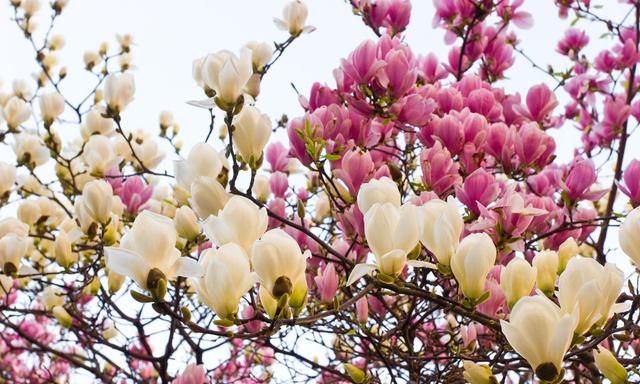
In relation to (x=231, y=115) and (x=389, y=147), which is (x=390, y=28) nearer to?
(x=389, y=147)

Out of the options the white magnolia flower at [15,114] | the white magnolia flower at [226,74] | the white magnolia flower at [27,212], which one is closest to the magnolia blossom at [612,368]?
the white magnolia flower at [226,74]

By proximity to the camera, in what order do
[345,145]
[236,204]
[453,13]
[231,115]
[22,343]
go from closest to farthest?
[236,204] → [231,115] → [345,145] → [453,13] → [22,343]

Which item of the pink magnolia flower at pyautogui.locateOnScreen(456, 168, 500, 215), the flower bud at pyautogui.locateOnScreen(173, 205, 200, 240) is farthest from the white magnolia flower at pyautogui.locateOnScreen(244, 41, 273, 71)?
the pink magnolia flower at pyautogui.locateOnScreen(456, 168, 500, 215)

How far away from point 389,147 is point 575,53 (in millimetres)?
1351

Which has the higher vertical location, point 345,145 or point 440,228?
point 345,145

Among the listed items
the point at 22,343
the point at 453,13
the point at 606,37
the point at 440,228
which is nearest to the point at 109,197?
the point at 440,228

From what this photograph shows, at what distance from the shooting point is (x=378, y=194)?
0.77 m

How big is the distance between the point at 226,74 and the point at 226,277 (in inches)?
12.1

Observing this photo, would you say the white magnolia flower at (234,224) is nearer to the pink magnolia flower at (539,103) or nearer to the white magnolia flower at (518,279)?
the white magnolia flower at (518,279)

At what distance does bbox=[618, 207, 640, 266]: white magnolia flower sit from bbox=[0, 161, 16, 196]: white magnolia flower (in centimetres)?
148

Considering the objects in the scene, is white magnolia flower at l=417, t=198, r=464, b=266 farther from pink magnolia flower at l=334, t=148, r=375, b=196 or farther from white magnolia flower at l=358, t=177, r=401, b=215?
pink magnolia flower at l=334, t=148, r=375, b=196

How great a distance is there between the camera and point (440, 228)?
2.41 ft

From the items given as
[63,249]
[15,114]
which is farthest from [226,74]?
[15,114]

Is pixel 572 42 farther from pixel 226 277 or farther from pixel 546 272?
pixel 226 277
